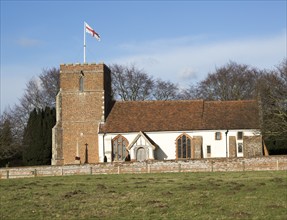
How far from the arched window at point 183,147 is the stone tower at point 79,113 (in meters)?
7.30

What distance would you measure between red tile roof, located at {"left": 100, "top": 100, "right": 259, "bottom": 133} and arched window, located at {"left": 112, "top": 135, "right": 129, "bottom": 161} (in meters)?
0.75

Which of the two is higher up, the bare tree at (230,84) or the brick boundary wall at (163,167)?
the bare tree at (230,84)

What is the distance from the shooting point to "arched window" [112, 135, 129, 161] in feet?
146

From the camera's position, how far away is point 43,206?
50.4 feet

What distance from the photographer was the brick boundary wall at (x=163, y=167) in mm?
31781

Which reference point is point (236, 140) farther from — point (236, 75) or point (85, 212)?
point (85, 212)

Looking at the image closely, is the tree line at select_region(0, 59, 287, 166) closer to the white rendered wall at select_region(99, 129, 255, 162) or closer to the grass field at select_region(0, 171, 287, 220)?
the white rendered wall at select_region(99, 129, 255, 162)

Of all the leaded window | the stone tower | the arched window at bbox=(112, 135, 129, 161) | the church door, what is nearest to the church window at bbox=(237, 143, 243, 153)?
the church door

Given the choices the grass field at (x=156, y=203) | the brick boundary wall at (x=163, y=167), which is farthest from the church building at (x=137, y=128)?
the grass field at (x=156, y=203)

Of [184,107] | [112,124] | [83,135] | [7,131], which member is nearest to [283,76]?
[184,107]

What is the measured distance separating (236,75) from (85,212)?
2061 inches

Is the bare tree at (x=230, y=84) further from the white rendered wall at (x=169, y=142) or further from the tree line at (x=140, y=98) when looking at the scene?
the white rendered wall at (x=169, y=142)

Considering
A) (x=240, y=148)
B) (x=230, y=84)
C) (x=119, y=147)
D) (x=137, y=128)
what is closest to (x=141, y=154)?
(x=119, y=147)

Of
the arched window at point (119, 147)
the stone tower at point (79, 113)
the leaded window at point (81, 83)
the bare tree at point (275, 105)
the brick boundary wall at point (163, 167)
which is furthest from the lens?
the leaded window at point (81, 83)
